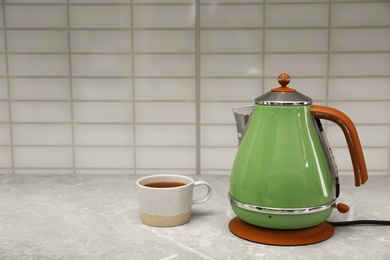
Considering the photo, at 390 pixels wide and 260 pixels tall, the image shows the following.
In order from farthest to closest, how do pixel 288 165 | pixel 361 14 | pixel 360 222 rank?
pixel 361 14 < pixel 360 222 < pixel 288 165

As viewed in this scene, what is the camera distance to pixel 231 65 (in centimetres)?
116

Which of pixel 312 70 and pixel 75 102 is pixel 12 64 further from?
pixel 312 70

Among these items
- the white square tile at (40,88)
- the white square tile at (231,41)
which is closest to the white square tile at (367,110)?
the white square tile at (231,41)

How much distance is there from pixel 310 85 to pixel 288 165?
0.49 metres

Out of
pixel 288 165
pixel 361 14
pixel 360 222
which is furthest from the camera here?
pixel 361 14

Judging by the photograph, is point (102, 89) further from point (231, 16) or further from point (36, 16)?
point (231, 16)

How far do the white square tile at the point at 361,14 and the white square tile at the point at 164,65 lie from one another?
37cm

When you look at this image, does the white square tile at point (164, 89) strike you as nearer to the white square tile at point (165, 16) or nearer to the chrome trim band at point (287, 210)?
the white square tile at point (165, 16)

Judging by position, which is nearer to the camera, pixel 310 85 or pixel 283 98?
pixel 283 98

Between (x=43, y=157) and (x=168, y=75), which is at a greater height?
(x=168, y=75)

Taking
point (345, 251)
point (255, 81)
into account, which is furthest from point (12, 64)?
point (345, 251)

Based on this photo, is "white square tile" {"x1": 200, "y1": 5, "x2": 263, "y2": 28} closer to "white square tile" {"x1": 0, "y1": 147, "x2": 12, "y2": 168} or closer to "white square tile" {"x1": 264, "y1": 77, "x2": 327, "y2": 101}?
"white square tile" {"x1": 264, "y1": 77, "x2": 327, "y2": 101}

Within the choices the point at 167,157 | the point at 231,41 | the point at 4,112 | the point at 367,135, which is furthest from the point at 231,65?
the point at 4,112

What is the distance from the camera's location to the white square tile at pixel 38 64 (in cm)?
117
